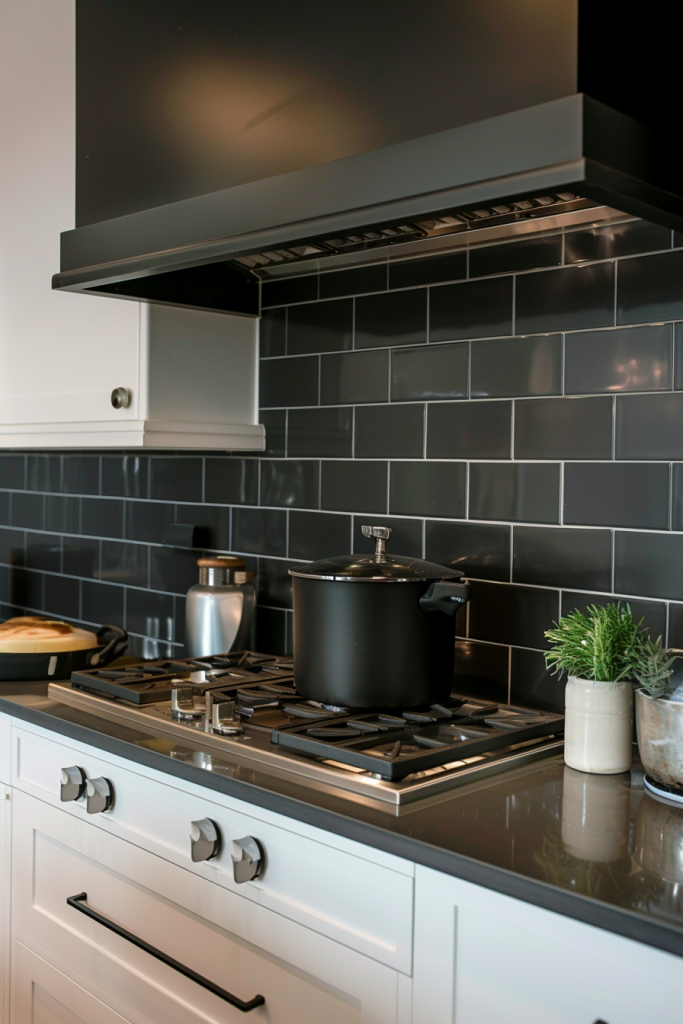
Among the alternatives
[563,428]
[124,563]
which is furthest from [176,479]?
[563,428]

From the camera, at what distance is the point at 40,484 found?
2885mm

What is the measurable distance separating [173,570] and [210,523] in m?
0.19

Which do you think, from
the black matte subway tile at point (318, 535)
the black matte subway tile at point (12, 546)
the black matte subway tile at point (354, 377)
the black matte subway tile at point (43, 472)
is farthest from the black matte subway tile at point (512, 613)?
the black matte subway tile at point (12, 546)

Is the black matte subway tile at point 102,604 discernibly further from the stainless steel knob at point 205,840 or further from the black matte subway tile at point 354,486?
the stainless steel knob at point 205,840

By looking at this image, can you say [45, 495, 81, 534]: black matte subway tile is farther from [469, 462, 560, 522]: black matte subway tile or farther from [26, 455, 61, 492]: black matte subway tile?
[469, 462, 560, 522]: black matte subway tile

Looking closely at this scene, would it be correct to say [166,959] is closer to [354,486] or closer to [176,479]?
[354,486]

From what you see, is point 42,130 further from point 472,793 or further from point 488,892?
point 488,892

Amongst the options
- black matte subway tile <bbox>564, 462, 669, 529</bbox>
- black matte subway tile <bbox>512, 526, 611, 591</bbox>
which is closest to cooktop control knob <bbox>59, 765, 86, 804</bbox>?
black matte subway tile <bbox>512, 526, 611, 591</bbox>

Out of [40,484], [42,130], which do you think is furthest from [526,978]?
[40,484]

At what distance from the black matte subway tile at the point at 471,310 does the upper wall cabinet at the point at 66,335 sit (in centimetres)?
53

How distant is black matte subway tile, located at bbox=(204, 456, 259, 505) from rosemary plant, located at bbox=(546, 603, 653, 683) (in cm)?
102

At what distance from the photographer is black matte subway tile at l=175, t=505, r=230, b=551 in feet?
7.55

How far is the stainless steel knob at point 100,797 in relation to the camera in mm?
1544

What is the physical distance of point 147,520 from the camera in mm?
2490
